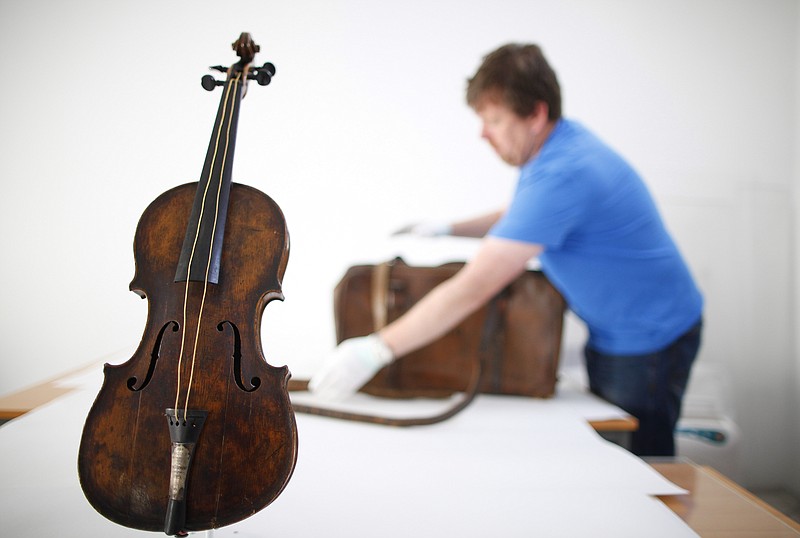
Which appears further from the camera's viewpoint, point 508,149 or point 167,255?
point 508,149

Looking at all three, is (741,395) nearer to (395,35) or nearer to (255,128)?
(395,35)

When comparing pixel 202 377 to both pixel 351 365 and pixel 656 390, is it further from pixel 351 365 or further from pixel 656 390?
pixel 656 390

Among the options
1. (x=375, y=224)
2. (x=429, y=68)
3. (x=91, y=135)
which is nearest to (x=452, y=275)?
(x=375, y=224)

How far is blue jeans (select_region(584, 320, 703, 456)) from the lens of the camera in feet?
3.35

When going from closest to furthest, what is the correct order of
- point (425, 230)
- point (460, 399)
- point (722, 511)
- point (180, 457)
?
point (180, 457) < point (722, 511) < point (460, 399) < point (425, 230)

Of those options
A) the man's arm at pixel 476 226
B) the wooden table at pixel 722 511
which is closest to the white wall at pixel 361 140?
the man's arm at pixel 476 226

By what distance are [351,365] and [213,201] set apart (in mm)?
595

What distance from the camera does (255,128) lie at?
1.86ft

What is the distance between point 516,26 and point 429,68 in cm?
32

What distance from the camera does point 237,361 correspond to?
440 millimetres

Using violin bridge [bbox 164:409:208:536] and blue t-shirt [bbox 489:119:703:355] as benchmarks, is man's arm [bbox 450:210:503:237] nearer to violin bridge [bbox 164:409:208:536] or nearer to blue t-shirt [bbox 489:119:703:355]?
blue t-shirt [bbox 489:119:703:355]

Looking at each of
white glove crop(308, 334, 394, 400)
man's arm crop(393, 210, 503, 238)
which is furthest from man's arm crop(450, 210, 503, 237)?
white glove crop(308, 334, 394, 400)

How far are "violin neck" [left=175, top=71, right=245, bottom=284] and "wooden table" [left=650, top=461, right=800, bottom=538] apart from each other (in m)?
0.60

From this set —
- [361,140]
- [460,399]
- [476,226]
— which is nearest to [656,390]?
[460,399]
